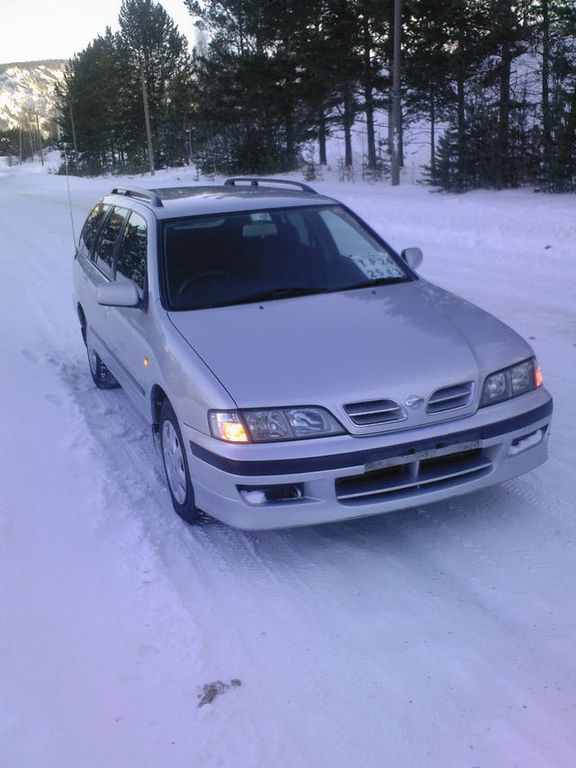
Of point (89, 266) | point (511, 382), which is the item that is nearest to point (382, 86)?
point (89, 266)

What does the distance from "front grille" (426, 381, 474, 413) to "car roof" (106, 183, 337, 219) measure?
2045mm

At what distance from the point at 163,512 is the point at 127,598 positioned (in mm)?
838

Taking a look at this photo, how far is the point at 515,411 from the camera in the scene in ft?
12.0

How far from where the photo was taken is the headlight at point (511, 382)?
142 inches

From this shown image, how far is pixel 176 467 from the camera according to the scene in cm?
399

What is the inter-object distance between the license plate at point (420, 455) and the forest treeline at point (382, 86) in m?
7.30

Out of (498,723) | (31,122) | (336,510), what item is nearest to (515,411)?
(336,510)

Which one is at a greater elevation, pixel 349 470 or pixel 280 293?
pixel 280 293

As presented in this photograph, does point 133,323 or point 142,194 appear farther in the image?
point 142,194

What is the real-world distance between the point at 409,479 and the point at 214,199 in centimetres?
259

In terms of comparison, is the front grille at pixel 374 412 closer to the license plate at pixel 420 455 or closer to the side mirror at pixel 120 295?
the license plate at pixel 420 455

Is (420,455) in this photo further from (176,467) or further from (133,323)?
(133,323)

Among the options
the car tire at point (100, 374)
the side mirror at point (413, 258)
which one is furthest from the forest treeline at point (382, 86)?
the side mirror at point (413, 258)

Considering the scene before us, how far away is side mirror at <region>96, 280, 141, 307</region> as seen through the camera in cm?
443
